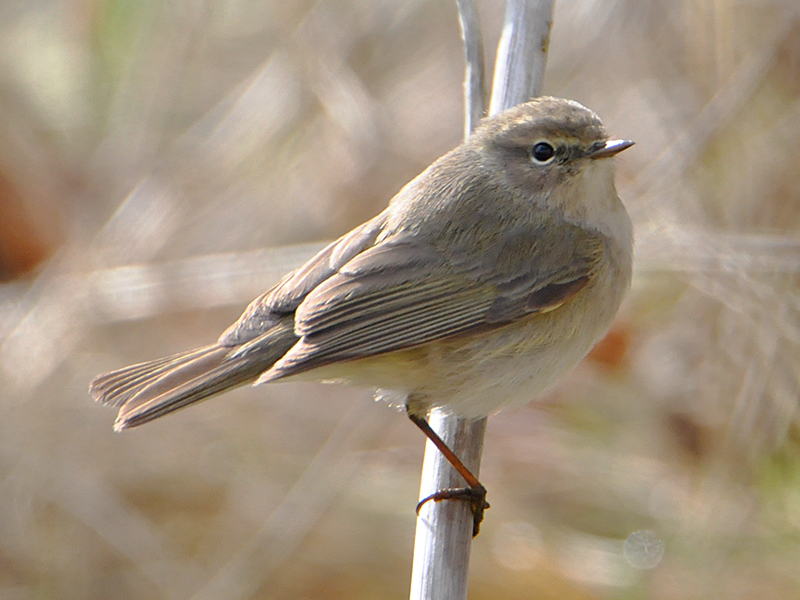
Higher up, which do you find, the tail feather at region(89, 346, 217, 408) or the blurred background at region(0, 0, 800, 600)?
the blurred background at region(0, 0, 800, 600)

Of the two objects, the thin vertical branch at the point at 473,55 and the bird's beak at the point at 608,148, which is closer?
the bird's beak at the point at 608,148

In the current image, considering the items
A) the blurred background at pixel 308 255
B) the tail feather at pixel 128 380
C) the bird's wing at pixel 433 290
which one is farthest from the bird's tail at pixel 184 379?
the blurred background at pixel 308 255

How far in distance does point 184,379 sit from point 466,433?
2.91 ft

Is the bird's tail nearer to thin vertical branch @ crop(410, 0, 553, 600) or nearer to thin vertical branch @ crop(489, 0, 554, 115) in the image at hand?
thin vertical branch @ crop(410, 0, 553, 600)

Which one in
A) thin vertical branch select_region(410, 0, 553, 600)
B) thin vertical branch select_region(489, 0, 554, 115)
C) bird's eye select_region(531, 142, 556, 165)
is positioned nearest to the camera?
thin vertical branch select_region(410, 0, 553, 600)

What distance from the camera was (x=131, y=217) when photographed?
454cm

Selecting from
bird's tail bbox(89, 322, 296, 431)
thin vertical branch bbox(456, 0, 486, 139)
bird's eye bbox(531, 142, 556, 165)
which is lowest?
bird's tail bbox(89, 322, 296, 431)

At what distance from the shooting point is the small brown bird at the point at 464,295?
267 cm

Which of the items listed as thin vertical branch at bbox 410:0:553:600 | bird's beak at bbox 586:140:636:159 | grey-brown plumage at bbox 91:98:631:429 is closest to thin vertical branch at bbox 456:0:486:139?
thin vertical branch at bbox 410:0:553:600

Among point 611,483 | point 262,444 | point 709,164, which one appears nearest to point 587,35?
point 709,164

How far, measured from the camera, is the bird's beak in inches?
106

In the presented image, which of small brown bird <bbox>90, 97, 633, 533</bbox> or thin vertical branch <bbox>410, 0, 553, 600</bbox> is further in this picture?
small brown bird <bbox>90, 97, 633, 533</bbox>

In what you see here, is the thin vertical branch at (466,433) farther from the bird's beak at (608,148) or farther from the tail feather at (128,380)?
the tail feather at (128,380)

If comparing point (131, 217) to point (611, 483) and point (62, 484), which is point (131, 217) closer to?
point (62, 484)
